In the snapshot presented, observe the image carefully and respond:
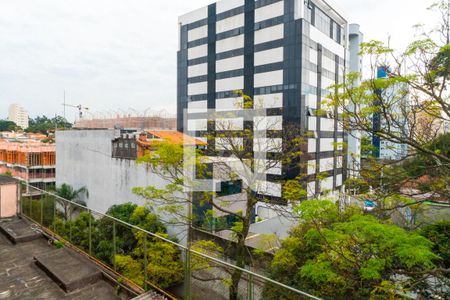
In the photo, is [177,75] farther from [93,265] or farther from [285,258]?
[93,265]

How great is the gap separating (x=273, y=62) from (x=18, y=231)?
22415 mm

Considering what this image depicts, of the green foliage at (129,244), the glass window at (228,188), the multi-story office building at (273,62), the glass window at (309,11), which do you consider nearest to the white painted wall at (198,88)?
the multi-story office building at (273,62)

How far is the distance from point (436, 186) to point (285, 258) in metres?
4.29

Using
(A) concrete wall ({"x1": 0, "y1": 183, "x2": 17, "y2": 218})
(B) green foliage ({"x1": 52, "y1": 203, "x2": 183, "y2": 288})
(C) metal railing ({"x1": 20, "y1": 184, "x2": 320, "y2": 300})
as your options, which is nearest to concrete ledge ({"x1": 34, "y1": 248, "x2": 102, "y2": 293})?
(C) metal railing ({"x1": 20, "y1": 184, "x2": 320, "y2": 300})

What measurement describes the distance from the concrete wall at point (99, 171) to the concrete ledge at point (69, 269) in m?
9.56

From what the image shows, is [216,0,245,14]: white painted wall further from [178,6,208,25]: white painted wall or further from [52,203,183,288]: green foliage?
[52,203,183,288]: green foliage

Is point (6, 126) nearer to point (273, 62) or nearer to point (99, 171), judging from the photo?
point (99, 171)

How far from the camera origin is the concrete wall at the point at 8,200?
6996mm

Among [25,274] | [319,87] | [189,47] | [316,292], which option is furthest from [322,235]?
[189,47]

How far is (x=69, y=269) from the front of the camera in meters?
4.45

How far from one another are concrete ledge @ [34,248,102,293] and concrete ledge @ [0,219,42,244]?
43.6 inches

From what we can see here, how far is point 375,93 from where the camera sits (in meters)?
6.56

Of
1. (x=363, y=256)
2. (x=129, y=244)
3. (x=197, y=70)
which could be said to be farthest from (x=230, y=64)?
(x=363, y=256)

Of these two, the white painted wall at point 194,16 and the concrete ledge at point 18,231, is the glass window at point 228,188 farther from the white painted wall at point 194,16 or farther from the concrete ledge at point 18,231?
the white painted wall at point 194,16
